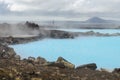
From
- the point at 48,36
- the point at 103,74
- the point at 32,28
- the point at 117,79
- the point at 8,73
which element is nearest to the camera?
the point at 8,73

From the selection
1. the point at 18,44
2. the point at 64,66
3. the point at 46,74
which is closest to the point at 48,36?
the point at 18,44

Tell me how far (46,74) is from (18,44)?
2805 centimetres

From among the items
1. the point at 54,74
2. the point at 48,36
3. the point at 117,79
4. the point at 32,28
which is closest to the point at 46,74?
the point at 54,74

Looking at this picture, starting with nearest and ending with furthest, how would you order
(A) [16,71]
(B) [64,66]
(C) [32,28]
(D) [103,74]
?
(A) [16,71], (D) [103,74], (B) [64,66], (C) [32,28]

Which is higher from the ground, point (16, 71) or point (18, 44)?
point (16, 71)

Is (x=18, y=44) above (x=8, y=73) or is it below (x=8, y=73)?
below

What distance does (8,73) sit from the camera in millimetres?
9242

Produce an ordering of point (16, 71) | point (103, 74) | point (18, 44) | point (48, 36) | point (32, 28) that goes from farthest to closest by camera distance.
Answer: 1. point (32, 28)
2. point (48, 36)
3. point (18, 44)
4. point (103, 74)
5. point (16, 71)

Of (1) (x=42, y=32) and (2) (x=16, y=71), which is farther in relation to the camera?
(1) (x=42, y=32)

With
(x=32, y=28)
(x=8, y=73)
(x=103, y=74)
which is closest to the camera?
(x=8, y=73)

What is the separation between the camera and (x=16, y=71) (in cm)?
1004

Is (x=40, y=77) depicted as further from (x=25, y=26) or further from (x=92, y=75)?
(x=25, y=26)

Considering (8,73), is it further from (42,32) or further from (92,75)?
(42,32)

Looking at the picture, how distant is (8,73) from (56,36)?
44354mm
